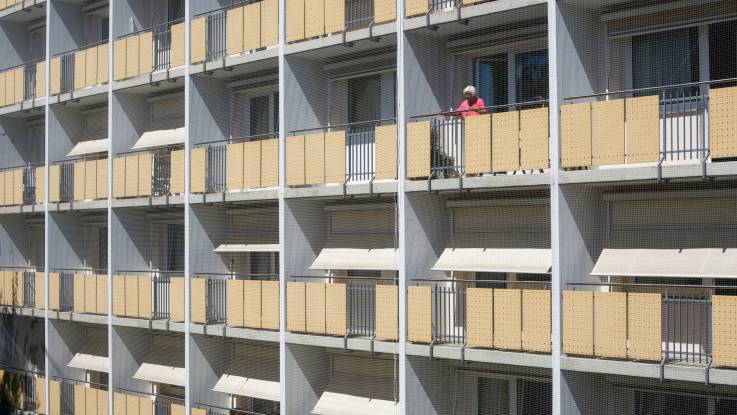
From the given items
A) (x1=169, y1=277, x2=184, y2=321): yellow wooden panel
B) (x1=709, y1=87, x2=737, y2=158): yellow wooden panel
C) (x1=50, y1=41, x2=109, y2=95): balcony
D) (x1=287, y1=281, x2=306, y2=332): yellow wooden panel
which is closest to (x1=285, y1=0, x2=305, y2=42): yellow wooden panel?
(x1=287, y1=281, x2=306, y2=332): yellow wooden panel

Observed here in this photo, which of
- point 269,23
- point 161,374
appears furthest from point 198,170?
point 161,374

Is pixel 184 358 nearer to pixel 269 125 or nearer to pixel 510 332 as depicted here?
pixel 269 125

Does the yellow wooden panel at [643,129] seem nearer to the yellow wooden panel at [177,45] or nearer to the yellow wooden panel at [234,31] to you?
the yellow wooden panel at [234,31]

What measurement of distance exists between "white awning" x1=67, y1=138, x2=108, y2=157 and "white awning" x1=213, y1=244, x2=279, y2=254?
537 centimetres

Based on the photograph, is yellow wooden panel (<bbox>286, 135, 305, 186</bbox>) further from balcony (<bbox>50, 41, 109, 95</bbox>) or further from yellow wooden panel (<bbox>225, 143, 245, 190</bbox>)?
balcony (<bbox>50, 41, 109, 95</bbox>)

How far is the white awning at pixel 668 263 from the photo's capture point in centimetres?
1473

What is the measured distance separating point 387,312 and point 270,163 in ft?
13.9

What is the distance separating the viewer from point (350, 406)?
20.0m

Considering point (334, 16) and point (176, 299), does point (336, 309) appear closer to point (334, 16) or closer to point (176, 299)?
point (176, 299)

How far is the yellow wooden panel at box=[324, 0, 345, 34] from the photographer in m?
19.5

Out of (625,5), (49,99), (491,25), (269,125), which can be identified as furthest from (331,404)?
(49,99)

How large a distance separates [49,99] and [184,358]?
788 cm

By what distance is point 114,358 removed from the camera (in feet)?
81.0

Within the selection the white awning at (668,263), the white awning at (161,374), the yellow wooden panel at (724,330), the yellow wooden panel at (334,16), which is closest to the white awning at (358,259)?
the yellow wooden panel at (334,16)
